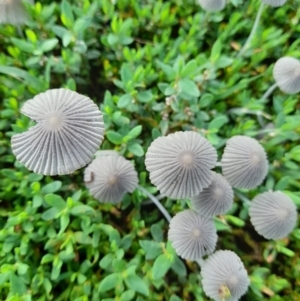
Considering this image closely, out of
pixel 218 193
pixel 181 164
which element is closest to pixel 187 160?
pixel 181 164

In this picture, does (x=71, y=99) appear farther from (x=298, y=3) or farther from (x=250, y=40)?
(x=298, y=3)

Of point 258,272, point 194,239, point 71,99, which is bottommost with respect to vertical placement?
point 258,272

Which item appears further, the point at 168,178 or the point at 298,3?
the point at 298,3

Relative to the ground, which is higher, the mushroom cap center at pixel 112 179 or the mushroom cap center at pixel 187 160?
the mushroom cap center at pixel 187 160

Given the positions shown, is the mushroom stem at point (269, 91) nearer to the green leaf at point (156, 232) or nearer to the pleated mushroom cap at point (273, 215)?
the pleated mushroom cap at point (273, 215)

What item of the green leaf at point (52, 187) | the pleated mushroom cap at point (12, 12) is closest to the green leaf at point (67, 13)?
the pleated mushroom cap at point (12, 12)

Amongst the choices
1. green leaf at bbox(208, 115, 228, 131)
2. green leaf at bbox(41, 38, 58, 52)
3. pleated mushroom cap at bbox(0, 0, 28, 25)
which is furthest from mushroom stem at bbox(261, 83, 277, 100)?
pleated mushroom cap at bbox(0, 0, 28, 25)

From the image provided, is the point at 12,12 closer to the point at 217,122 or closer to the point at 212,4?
the point at 212,4

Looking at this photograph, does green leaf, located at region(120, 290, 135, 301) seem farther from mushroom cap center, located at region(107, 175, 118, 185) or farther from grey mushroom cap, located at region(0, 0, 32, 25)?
grey mushroom cap, located at region(0, 0, 32, 25)

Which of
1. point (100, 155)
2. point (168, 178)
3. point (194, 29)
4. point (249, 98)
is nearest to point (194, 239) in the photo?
point (168, 178)
